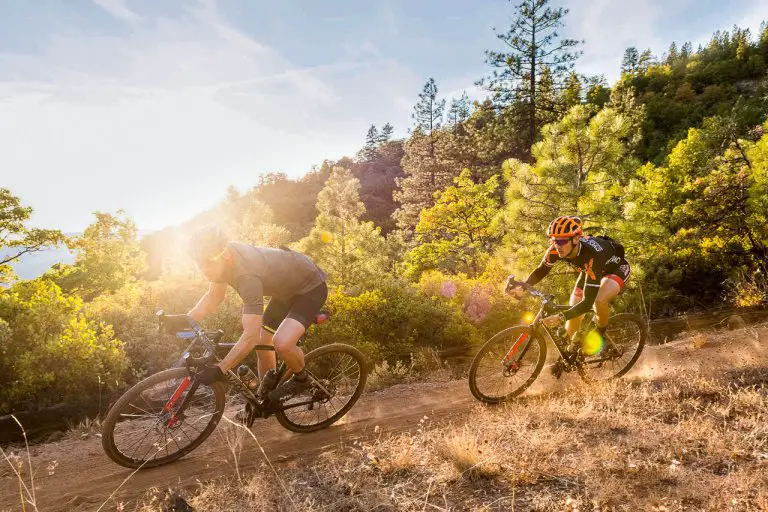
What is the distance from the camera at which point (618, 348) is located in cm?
694

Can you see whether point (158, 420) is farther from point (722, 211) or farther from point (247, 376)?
point (722, 211)

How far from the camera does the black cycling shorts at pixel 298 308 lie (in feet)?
16.5

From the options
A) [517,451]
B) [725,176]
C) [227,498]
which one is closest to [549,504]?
[517,451]

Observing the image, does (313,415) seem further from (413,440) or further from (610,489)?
(610,489)

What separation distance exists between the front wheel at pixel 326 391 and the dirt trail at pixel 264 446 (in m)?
0.18

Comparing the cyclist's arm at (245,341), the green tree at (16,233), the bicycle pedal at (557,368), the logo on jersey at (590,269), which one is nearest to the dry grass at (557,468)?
the bicycle pedal at (557,368)

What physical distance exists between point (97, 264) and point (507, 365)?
2241cm

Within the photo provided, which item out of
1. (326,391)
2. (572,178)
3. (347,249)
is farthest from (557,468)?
(347,249)

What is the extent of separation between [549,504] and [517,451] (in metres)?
0.85

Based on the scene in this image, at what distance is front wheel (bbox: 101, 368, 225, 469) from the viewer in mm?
4375

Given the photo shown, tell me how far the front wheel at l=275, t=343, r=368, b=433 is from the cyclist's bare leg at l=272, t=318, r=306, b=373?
1.30ft

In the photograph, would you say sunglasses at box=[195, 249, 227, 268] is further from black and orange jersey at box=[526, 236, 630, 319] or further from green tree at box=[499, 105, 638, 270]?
green tree at box=[499, 105, 638, 270]

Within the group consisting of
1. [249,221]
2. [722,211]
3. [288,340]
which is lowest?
[288,340]

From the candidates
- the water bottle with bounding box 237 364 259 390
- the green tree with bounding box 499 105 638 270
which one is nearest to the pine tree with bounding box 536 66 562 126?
the green tree with bounding box 499 105 638 270
